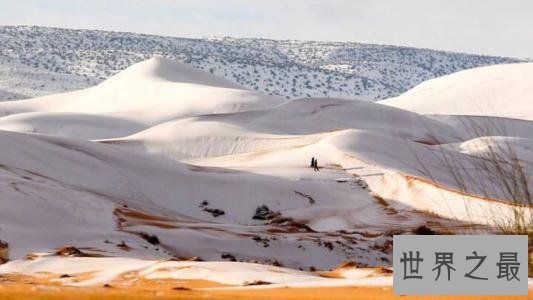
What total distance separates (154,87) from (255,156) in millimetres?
38282

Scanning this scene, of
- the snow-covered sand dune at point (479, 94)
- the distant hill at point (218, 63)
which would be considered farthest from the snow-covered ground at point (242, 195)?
the distant hill at point (218, 63)

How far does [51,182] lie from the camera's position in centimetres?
2530

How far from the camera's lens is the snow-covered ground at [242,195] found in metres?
19.4

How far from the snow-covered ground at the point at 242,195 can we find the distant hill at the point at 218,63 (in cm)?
8552

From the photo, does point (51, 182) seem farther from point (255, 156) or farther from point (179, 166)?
point (255, 156)

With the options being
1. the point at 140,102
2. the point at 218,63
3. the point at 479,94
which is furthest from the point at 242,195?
the point at 218,63

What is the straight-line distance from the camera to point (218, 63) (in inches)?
6432

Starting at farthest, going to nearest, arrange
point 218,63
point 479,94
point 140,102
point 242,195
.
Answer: point 218,63
point 479,94
point 140,102
point 242,195

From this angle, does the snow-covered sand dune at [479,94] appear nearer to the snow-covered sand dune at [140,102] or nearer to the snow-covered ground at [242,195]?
the snow-covered sand dune at [140,102]

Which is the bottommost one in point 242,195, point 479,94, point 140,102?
point 242,195

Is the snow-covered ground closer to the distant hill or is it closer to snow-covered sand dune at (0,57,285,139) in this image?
snow-covered sand dune at (0,57,285,139)

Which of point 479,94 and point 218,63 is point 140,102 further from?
point 218,63

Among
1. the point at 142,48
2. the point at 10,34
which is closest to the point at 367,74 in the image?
the point at 142,48

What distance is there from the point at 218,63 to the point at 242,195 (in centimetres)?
13417
